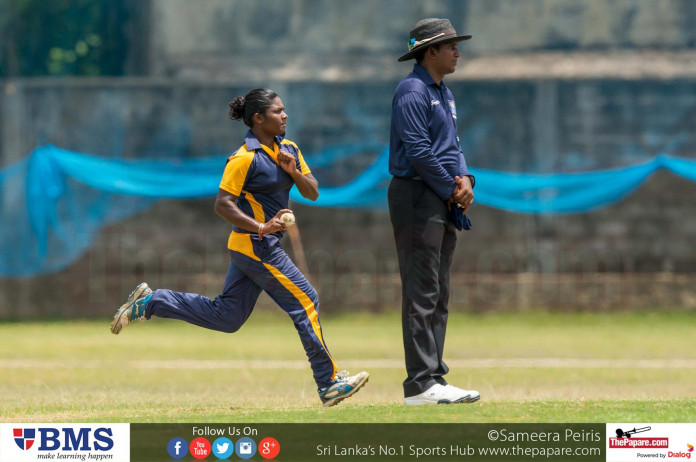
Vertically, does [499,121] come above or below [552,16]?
below

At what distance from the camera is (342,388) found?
293 inches

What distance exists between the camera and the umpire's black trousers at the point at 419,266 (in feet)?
25.1

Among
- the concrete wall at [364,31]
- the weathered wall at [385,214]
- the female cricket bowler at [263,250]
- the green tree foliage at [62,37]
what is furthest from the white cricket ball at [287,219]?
the green tree foliage at [62,37]

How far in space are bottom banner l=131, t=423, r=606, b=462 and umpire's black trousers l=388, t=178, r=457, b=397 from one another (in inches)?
56.8

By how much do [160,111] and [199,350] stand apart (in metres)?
5.51

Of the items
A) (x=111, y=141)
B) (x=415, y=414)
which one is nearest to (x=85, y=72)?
(x=111, y=141)

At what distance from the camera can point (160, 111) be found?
723 inches

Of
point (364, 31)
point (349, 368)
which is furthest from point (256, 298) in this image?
point (364, 31)

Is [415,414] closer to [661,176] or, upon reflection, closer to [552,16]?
[661,176]

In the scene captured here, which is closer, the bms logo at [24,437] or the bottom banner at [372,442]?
the bottom banner at [372,442]

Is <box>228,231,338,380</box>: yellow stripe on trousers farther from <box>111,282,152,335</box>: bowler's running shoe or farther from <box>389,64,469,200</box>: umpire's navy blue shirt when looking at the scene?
<box>389,64,469,200</box>: umpire's navy blue shirt

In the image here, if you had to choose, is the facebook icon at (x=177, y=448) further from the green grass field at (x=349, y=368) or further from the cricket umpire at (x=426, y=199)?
the cricket umpire at (x=426, y=199)

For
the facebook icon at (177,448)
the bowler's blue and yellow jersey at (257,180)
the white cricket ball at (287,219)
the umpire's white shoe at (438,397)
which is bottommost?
the facebook icon at (177,448)

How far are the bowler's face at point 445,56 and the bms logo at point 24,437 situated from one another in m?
3.37
